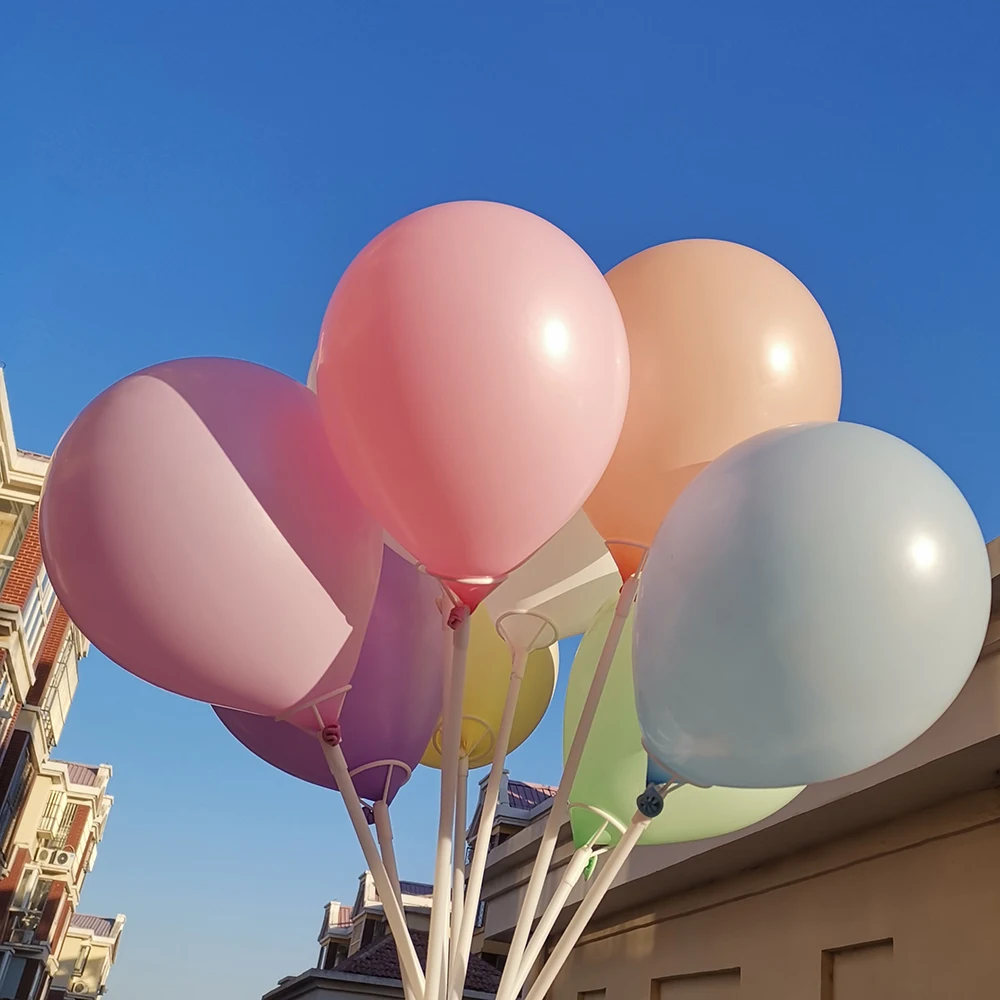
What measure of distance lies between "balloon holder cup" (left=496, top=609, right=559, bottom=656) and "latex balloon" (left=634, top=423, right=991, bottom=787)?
0.80 metres

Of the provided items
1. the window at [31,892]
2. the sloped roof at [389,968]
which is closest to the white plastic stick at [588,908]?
the sloped roof at [389,968]

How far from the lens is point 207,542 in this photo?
204 centimetres

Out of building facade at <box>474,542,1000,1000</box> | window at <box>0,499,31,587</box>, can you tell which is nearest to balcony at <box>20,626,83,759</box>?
window at <box>0,499,31,587</box>

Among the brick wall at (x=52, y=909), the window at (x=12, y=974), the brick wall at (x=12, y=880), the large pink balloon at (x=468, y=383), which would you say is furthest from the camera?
the brick wall at (x=52, y=909)

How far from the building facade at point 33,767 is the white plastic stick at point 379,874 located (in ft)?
12.5

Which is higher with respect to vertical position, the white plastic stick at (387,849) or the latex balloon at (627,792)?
the latex balloon at (627,792)

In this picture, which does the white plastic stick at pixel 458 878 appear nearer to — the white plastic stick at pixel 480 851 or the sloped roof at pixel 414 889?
the white plastic stick at pixel 480 851

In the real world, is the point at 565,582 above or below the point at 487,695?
above

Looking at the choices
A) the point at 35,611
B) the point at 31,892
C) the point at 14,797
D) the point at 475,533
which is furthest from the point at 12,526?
the point at 31,892

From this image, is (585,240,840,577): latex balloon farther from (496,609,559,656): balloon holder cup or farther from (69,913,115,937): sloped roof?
(69,913,115,937): sloped roof

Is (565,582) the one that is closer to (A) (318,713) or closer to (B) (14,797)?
(A) (318,713)

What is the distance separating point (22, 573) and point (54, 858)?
15722 millimetres

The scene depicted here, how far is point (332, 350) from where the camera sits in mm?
2154

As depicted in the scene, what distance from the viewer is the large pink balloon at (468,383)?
2039 millimetres
